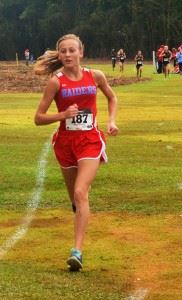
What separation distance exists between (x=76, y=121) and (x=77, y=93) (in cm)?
27

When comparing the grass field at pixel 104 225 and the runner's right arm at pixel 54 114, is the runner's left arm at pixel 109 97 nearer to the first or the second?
the runner's right arm at pixel 54 114

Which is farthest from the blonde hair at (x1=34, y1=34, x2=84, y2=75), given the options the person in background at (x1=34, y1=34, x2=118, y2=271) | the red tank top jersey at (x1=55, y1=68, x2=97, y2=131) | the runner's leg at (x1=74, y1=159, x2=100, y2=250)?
the runner's leg at (x1=74, y1=159, x2=100, y2=250)

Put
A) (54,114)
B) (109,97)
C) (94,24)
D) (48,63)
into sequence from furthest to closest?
(94,24) → (109,97) → (48,63) → (54,114)

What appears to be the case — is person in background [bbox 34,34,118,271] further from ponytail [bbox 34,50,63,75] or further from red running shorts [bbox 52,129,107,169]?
ponytail [bbox 34,50,63,75]

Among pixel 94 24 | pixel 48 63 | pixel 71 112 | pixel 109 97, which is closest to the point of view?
pixel 71 112

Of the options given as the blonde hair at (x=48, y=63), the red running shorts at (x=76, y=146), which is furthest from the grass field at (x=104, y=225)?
the blonde hair at (x=48, y=63)

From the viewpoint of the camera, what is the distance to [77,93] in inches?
281

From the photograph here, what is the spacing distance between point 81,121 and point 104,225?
2.14 m

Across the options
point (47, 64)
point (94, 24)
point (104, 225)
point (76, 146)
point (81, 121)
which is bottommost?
point (94, 24)

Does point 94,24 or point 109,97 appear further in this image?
point 94,24

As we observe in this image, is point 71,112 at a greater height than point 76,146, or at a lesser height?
greater

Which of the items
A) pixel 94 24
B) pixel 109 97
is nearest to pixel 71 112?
pixel 109 97

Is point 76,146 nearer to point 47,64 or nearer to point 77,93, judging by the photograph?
point 77,93

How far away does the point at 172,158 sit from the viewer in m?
14.3
